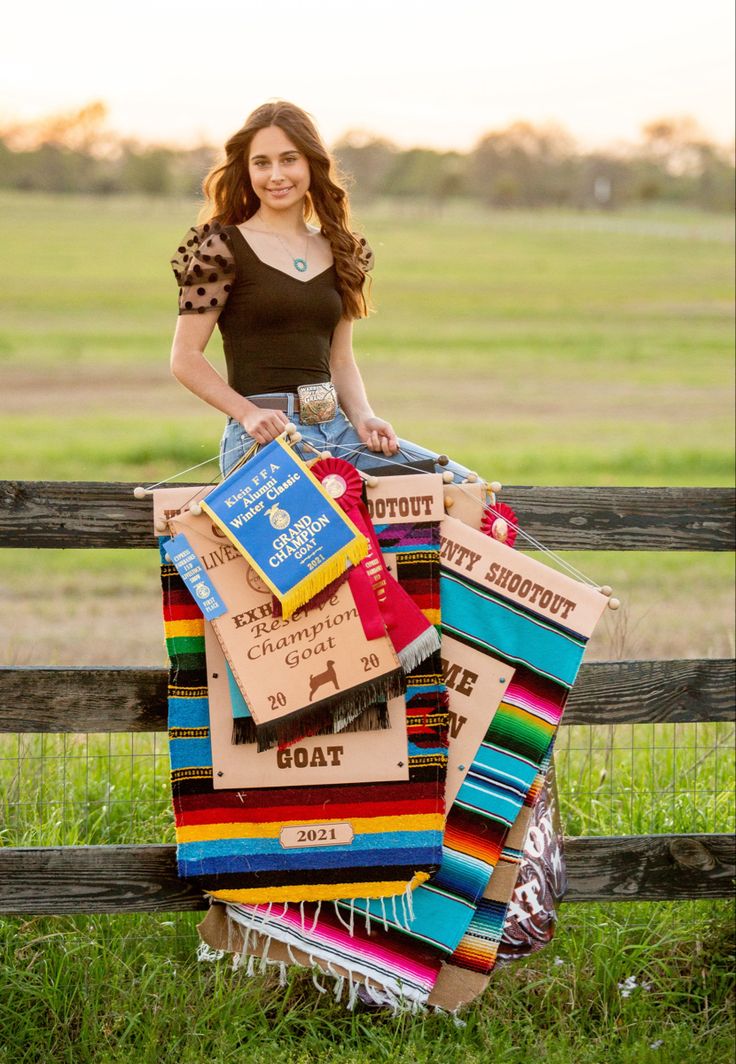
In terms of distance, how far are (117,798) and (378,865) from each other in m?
1.23

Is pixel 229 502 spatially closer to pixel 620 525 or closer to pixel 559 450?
pixel 620 525

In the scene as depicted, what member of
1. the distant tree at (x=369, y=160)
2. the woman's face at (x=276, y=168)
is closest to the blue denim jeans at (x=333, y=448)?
the woman's face at (x=276, y=168)

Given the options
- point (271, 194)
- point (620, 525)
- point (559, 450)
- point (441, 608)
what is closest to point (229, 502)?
point (441, 608)

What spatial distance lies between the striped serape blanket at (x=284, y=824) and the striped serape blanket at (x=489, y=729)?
0.28 feet

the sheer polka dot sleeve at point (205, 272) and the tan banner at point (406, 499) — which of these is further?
the sheer polka dot sleeve at point (205, 272)

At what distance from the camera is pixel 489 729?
128 inches

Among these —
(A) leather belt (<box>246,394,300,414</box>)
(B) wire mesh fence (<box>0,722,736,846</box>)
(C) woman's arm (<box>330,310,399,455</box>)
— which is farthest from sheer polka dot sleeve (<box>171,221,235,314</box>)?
(B) wire mesh fence (<box>0,722,736,846</box>)

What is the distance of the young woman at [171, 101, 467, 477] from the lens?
3.35m

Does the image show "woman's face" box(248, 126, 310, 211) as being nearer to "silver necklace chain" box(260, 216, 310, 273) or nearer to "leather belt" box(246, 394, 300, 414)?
"silver necklace chain" box(260, 216, 310, 273)

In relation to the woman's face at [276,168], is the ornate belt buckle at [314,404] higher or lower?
lower

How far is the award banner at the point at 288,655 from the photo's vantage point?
3.07 meters

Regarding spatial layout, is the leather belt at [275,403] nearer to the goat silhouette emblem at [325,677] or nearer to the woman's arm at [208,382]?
the woman's arm at [208,382]

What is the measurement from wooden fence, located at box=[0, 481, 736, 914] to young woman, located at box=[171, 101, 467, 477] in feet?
1.29

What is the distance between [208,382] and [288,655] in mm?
769
